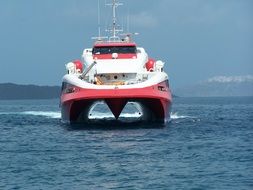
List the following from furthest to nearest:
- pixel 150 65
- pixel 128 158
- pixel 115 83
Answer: pixel 150 65 < pixel 115 83 < pixel 128 158

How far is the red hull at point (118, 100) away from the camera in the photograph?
48.8 m

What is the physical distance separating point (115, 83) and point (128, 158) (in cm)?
1985

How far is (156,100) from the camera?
170 feet

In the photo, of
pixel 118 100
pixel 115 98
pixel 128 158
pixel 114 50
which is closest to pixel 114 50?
pixel 114 50

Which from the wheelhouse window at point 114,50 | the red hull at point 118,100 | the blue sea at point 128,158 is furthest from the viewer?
the wheelhouse window at point 114,50

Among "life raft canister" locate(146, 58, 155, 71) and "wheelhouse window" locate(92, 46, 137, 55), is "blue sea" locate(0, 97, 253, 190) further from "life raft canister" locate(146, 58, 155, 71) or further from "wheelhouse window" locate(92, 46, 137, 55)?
"wheelhouse window" locate(92, 46, 137, 55)

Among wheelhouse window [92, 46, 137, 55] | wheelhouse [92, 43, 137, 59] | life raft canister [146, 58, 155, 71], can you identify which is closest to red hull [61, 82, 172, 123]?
life raft canister [146, 58, 155, 71]

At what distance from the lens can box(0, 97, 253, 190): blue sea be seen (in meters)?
27.4

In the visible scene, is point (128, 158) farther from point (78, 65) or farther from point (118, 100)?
point (78, 65)

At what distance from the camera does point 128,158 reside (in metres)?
33.9

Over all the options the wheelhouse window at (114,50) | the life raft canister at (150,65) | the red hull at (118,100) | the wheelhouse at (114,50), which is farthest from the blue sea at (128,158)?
the wheelhouse window at (114,50)

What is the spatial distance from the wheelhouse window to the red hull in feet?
15.4

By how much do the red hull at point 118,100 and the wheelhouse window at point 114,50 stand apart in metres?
4.68

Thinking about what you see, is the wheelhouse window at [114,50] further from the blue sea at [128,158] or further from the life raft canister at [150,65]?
the blue sea at [128,158]
